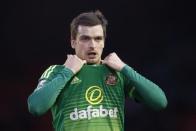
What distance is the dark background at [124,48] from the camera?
573 cm

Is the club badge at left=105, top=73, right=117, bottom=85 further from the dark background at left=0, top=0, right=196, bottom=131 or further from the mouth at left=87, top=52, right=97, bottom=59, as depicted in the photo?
the dark background at left=0, top=0, right=196, bottom=131

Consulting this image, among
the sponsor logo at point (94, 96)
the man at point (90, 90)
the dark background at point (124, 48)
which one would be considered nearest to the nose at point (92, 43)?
the man at point (90, 90)

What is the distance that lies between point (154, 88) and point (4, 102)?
115 inches

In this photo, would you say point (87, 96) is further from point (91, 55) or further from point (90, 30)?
point (90, 30)

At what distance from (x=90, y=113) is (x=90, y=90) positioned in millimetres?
121

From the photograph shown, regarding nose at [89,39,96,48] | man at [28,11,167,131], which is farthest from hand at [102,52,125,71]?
nose at [89,39,96,48]

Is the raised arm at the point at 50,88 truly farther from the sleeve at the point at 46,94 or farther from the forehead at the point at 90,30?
the forehead at the point at 90,30

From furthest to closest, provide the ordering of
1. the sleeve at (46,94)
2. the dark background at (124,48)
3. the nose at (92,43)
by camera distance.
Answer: the dark background at (124,48)
the nose at (92,43)
the sleeve at (46,94)

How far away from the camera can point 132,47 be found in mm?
5828

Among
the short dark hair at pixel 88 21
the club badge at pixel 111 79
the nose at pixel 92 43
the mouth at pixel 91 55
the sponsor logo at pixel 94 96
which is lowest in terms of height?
the sponsor logo at pixel 94 96

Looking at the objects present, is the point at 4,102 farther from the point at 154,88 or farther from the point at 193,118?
the point at 154,88

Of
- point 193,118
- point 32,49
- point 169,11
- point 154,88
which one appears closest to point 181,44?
point 169,11

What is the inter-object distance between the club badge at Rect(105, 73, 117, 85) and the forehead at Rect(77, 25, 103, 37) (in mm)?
223

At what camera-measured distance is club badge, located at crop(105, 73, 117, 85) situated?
325 centimetres
